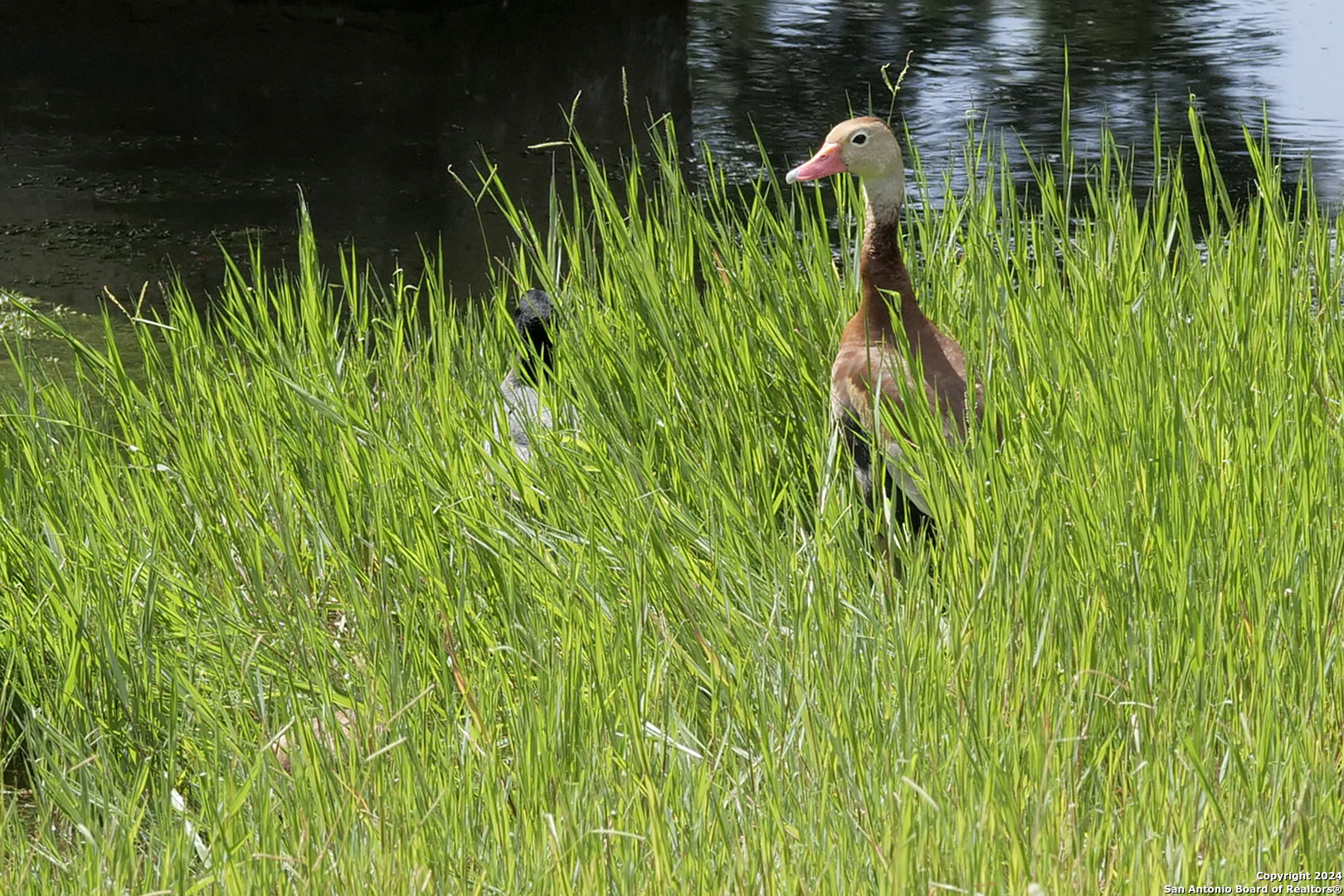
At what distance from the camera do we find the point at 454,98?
6773 millimetres

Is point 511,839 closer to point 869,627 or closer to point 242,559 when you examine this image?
point 869,627

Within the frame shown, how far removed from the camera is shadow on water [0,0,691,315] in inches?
200

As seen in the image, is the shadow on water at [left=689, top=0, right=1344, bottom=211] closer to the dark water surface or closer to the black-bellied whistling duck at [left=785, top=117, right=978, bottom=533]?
the dark water surface

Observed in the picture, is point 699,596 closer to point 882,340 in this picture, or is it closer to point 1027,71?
point 882,340

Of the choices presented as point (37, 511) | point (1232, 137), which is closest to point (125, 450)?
point (37, 511)

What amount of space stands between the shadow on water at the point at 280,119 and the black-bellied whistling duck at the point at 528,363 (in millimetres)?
2102

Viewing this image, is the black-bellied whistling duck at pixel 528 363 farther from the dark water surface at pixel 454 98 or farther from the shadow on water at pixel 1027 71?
the shadow on water at pixel 1027 71

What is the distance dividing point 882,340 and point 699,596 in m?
0.59

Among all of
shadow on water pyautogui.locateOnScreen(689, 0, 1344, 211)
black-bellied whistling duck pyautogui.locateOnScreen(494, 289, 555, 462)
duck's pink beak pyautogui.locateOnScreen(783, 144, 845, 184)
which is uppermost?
duck's pink beak pyautogui.locateOnScreen(783, 144, 845, 184)

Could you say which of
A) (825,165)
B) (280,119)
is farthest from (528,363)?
(280,119)

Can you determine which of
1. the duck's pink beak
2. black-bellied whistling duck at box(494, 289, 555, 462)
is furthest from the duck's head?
black-bellied whistling duck at box(494, 289, 555, 462)

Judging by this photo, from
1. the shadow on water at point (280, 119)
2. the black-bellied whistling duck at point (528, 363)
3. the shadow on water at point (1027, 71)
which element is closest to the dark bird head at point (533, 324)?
the black-bellied whistling duck at point (528, 363)

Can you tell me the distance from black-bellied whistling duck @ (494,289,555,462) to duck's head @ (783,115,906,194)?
0.53 m

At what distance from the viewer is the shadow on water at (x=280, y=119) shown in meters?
5.08
